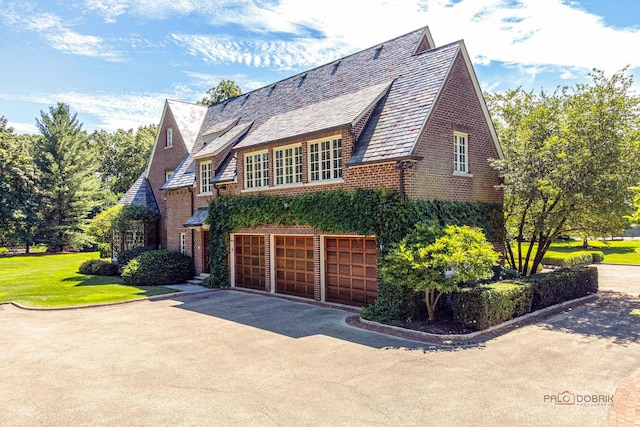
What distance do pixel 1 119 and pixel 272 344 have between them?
46.5 meters

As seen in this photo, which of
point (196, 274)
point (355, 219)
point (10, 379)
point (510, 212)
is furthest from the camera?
point (196, 274)

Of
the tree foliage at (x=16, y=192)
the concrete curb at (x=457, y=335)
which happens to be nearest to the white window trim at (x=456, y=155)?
the concrete curb at (x=457, y=335)

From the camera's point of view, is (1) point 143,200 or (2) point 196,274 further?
(1) point 143,200

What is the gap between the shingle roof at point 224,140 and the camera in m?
20.7

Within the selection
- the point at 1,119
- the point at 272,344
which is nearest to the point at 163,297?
the point at 272,344

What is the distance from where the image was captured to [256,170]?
18844 millimetres

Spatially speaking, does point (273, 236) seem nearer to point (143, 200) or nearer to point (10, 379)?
point (10, 379)

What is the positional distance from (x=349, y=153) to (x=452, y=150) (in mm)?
3719

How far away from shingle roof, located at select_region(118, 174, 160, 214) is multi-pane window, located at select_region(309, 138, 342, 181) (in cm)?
1562

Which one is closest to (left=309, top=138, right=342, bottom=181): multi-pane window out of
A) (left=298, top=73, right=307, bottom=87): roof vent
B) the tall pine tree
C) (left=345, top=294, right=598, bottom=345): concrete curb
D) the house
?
the house

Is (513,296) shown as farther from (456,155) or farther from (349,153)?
(349,153)

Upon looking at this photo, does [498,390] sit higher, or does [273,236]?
[273,236]

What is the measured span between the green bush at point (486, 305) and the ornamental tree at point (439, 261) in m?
0.41

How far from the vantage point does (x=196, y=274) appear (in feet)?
75.9
